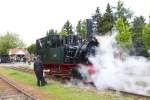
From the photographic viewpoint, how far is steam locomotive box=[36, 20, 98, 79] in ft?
60.3

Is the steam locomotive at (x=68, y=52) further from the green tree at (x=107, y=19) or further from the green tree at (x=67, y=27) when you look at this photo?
the green tree at (x=67, y=27)

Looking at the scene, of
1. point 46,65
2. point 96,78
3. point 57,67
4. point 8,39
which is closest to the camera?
point 96,78

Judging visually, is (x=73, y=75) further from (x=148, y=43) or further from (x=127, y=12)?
(x=127, y=12)

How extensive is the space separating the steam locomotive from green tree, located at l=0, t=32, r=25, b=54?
111 m

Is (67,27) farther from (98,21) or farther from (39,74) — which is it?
(39,74)

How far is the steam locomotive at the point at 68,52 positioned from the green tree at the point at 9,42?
11076 centimetres

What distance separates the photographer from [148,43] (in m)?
42.6

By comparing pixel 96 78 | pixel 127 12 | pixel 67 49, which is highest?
pixel 127 12

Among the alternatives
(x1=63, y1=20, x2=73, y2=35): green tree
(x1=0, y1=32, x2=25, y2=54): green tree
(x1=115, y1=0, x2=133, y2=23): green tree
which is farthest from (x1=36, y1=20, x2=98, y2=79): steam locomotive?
(x1=0, y1=32, x2=25, y2=54): green tree

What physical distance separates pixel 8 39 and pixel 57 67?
12238 cm

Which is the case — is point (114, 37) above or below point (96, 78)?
above

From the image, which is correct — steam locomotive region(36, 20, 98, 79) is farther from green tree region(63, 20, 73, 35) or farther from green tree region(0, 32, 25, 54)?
green tree region(0, 32, 25, 54)

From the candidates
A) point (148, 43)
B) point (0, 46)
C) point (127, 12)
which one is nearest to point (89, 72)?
point (148, 43)

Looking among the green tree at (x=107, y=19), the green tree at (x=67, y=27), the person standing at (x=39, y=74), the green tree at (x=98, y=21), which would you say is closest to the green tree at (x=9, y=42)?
the green tree at (x=67, y=27)
